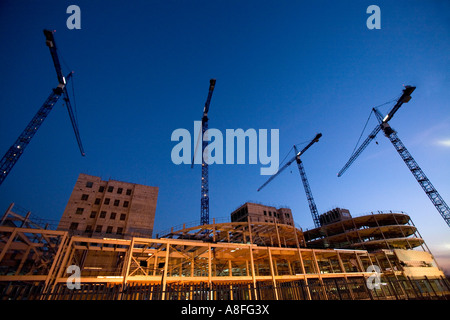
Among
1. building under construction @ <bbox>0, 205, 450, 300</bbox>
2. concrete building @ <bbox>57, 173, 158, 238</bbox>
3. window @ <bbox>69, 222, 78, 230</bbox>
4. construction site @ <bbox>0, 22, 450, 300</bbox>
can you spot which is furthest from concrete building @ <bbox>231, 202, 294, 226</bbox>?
window @ <bbox>69, 222, 78, 230</bbox>

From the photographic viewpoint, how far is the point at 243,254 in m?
26.8

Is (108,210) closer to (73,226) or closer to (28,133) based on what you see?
(73,226)

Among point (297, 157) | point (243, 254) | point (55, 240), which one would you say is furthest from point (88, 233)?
point (297, 157)

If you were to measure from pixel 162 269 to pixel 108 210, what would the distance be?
32.1 m

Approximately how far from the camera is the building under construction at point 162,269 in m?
13.3

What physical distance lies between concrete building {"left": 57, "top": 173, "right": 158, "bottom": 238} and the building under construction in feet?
24.5

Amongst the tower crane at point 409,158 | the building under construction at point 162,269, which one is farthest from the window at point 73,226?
the tower crane at point 409,158

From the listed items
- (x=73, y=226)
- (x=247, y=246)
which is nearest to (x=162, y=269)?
(x=247, y=246)

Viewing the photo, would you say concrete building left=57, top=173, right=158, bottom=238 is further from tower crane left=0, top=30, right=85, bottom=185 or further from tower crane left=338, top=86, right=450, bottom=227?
tower crane left=338, top=86, right=450, bottom=227
